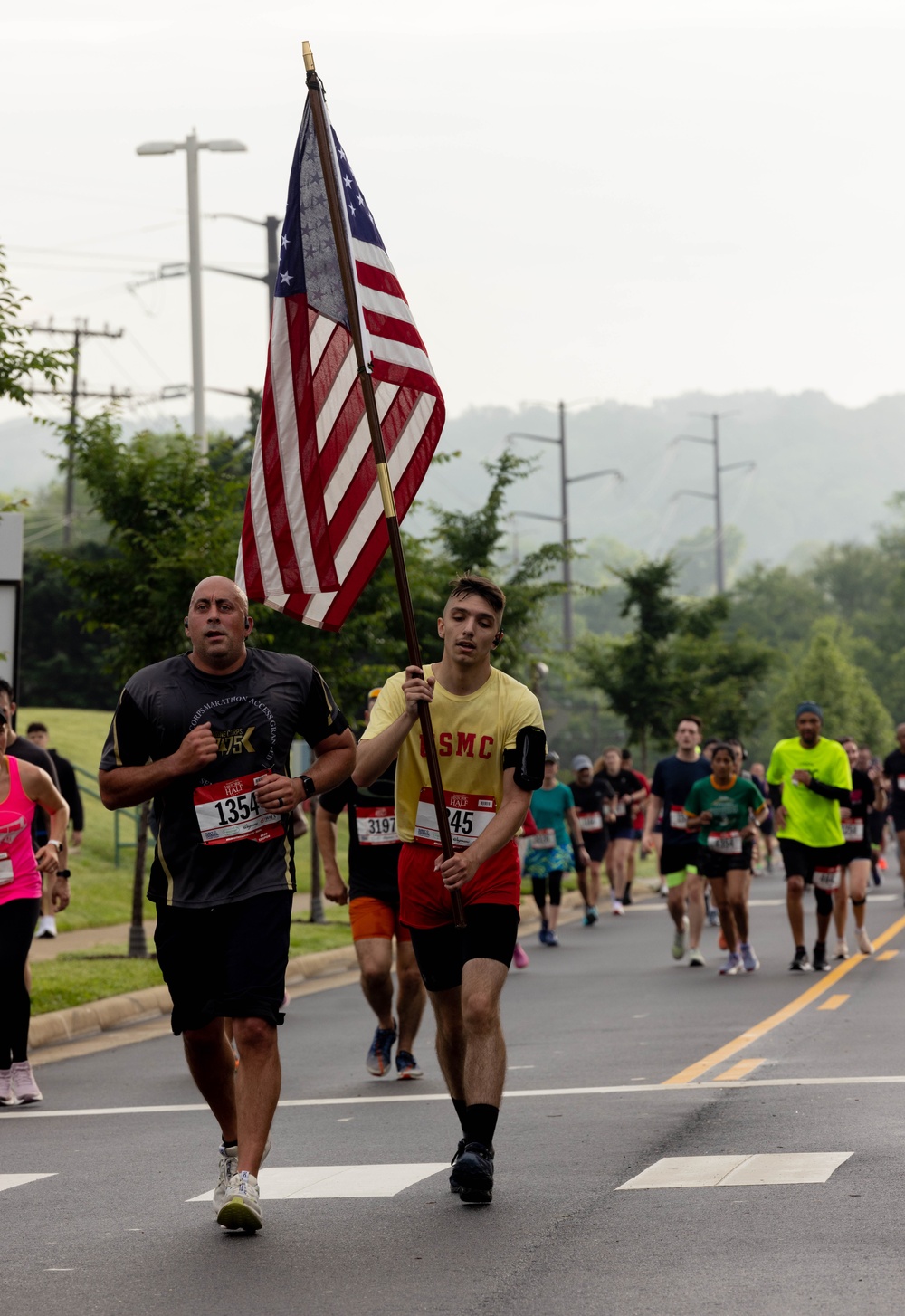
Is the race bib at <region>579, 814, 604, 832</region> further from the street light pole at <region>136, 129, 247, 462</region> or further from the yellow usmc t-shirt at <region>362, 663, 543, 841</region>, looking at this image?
the yellow usmc t-shirt at <region>362, 663, 543, 841</region>

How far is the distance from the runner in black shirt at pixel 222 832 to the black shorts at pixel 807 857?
10.1 meters

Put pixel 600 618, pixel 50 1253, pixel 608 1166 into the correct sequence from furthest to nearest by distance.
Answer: pixel 600 618 < pixel 608 1166 < pixel 50 1253

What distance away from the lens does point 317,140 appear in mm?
8016

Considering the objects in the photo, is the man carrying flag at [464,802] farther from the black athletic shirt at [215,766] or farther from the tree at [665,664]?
the tree at [665,664]

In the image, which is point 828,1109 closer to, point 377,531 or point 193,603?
point 377,531

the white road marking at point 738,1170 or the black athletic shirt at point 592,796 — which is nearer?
the white road marking at point 738,1170

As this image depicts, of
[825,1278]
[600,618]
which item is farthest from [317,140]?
[600,618]

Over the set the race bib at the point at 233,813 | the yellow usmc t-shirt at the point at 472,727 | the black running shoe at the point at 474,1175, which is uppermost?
the yellow usmc t-shirt at the point at 472,727

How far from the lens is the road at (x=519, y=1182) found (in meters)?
5.50

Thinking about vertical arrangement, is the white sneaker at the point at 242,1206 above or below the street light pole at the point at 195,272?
below

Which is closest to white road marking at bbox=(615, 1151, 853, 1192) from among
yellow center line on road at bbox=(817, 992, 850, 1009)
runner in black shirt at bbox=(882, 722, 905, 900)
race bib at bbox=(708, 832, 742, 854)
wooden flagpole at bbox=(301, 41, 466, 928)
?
wooden flagpole at bbox=(301, 41, 466, 928)

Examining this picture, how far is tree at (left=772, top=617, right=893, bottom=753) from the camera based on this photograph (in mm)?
64688

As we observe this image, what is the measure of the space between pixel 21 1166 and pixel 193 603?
2778mm

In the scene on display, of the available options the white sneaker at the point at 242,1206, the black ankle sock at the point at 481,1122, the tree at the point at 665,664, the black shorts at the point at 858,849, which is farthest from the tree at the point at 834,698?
the white sneaker at the point at 242,1206
